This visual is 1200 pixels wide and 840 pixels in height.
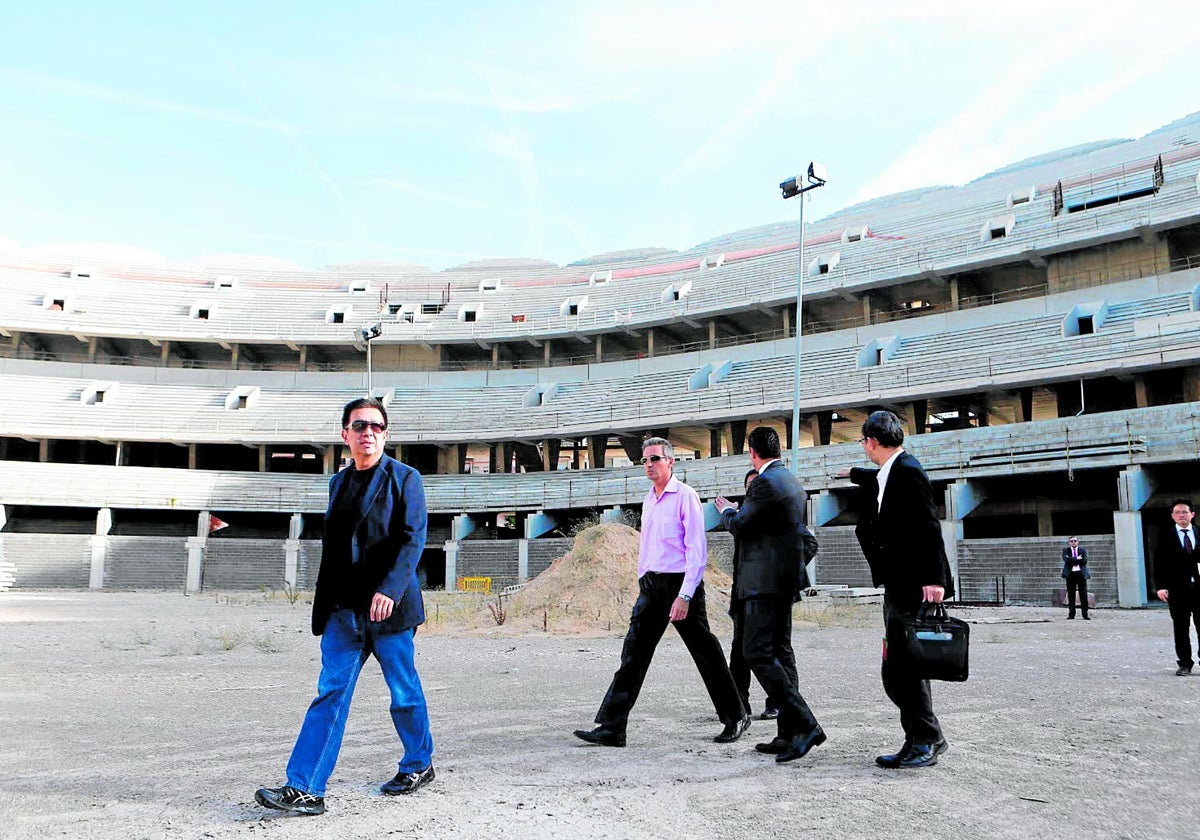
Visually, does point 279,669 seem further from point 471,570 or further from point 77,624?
point 471,570

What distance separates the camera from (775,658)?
522 cm

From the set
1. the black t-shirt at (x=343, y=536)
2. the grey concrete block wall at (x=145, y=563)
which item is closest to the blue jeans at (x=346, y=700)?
the black t-shirt at (x=343, y=536)

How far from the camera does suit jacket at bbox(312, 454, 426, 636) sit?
409cm

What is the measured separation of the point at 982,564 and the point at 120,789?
24.4 metres

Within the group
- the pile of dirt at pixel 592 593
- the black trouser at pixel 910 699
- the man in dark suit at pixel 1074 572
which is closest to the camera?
the black trouser at pixel 910 699

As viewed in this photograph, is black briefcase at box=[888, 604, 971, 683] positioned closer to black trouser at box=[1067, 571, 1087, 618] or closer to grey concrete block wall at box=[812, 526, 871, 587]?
black trouser at box=[1067, 571, 1087, 618]

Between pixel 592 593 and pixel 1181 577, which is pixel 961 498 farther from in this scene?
pixel 1181 577

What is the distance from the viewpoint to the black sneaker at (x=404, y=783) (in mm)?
4121

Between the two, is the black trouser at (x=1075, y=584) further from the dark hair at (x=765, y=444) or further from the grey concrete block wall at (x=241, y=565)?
the grey concrete block wall at (x=241, y=565)

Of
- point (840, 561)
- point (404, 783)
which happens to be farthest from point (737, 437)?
point (404, 783)

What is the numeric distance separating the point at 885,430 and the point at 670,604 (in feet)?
5.50

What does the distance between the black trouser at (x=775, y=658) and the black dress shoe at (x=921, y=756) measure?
0.51m

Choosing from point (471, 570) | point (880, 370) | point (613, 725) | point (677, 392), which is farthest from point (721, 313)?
point (613, 725)

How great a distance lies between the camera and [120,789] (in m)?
4.21
